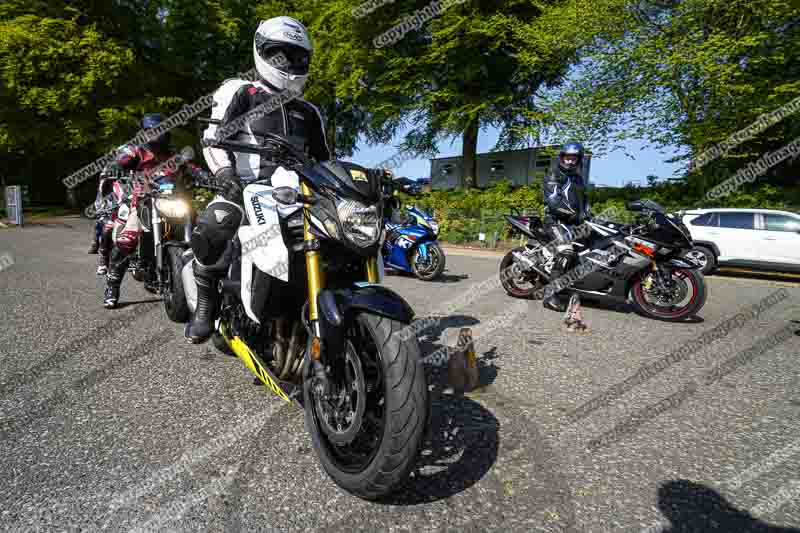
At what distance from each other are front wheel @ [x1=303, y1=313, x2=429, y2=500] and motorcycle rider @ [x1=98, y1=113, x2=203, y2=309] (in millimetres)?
4099

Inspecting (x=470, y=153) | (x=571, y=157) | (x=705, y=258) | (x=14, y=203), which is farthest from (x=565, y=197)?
(x=14, y=203)

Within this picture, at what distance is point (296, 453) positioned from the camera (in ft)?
7.61

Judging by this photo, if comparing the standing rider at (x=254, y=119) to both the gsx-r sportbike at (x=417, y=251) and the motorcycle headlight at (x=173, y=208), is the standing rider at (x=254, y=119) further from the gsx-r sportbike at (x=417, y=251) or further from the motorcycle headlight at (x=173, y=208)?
the gsx-r sportbike at (x=417, y=251)

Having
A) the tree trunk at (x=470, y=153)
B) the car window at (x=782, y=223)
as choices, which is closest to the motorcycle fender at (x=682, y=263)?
the car window at (x=782, y=223)

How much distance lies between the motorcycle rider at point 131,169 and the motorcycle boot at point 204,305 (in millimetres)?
2816

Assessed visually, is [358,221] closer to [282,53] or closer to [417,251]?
[282,53]

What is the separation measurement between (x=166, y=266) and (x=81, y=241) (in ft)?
35.2

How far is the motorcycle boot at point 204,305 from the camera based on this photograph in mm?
3020

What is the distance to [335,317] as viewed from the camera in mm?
1924

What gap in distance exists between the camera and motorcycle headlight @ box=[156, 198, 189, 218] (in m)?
4.48

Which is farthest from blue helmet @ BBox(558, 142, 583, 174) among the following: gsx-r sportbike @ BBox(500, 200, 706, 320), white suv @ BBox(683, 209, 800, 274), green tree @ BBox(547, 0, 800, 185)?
green tree @ BBox(547, 0, 800, 185)

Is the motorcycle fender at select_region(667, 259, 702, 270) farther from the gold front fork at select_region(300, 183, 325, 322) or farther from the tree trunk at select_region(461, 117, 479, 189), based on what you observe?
the tree trunk at select_region(461, 117, 479, 189)

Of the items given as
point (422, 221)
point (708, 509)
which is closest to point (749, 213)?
point (422, 221)

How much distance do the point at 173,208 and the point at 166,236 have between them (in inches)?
19.7
